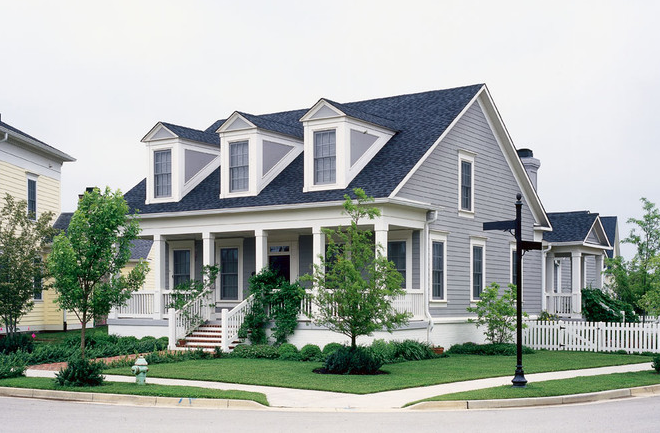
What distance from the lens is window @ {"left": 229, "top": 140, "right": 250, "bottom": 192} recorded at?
26641mm

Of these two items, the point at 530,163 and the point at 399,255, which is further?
the point at 530,163

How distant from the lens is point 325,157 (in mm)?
24938

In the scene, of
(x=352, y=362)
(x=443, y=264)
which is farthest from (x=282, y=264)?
(x=352, y=362)

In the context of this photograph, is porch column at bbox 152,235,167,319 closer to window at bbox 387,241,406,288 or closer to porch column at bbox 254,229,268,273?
porch column at bbox 254,229,268,273

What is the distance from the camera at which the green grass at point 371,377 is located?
55.8ft

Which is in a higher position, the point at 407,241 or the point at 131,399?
the point at 407,241

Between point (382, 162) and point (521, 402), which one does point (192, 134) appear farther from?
point (521, 402)

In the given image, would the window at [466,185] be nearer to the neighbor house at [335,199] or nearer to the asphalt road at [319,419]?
the neighbor house at [335,199]

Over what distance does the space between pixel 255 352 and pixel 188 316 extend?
3.54 metres

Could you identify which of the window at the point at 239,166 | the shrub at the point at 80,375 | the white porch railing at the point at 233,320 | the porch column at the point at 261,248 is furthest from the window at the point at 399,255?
the shrub at the point at 80,375

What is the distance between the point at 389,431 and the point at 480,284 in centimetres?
1736

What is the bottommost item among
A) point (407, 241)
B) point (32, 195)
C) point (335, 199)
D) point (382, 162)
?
point (407, 241)

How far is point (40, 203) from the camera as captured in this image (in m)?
34.2

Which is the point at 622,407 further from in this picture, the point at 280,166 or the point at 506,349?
the point at 280,166
